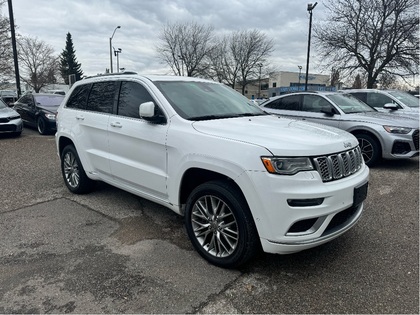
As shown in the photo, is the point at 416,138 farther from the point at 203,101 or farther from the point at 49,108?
the point at 49,108

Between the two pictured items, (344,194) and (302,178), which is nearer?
(302,178)

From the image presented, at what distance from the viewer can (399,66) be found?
20531mm

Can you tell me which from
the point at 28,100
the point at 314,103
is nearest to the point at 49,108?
the point at 28,100

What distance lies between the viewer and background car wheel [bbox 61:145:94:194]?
194 inches

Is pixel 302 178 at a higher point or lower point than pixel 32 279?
higher

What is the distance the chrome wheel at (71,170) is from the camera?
5.04 m

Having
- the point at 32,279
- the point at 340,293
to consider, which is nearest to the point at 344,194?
the point at 340,293

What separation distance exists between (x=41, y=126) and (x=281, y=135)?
1121 cm

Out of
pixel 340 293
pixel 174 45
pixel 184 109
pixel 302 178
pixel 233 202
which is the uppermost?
pixel 174 45

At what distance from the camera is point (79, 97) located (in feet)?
16.4

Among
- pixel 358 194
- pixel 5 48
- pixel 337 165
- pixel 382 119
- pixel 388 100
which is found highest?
pixel 5 48

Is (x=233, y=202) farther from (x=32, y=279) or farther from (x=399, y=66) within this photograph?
(x=399, y=66)

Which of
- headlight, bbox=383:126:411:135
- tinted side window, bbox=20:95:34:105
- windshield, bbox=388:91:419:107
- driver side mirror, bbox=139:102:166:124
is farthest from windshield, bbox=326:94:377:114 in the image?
tinted side window, bbox=20:95:34:105

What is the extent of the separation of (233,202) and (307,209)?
601 millimetres
